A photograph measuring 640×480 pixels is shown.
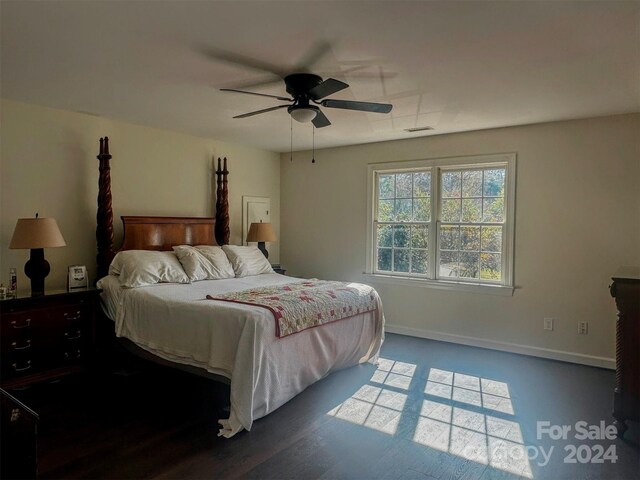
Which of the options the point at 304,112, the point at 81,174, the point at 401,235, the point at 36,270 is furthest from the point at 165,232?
the point at 401,235

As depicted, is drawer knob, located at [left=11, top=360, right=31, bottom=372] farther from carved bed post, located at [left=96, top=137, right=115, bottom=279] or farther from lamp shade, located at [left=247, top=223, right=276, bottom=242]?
lamp shade, located at [left=247, top=223, right=276, bottom=242]

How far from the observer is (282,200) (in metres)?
6.12

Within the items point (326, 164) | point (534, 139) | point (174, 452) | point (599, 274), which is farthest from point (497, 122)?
point (174, 452)

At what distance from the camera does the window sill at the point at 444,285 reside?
4.41m

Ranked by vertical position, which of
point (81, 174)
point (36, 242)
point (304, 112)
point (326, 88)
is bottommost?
point (36, 242)

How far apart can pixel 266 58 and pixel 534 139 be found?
298 cm

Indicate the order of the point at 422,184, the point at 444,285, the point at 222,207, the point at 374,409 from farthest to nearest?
1. the point at 222,207
2. the point at 422,184
3. the point at 444,285
4. the point at 374,409

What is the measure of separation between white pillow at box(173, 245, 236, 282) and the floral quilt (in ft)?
2.50

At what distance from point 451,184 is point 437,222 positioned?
461mm

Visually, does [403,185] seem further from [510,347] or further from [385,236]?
[510,347]

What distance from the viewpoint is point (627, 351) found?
2658mm

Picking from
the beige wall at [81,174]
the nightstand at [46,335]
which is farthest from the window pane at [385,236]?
the nightstand at [46,335]

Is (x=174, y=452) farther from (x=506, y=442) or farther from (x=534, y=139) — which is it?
(x=534, y=139)

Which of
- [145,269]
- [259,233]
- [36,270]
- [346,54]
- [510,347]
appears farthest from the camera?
[259,233]
